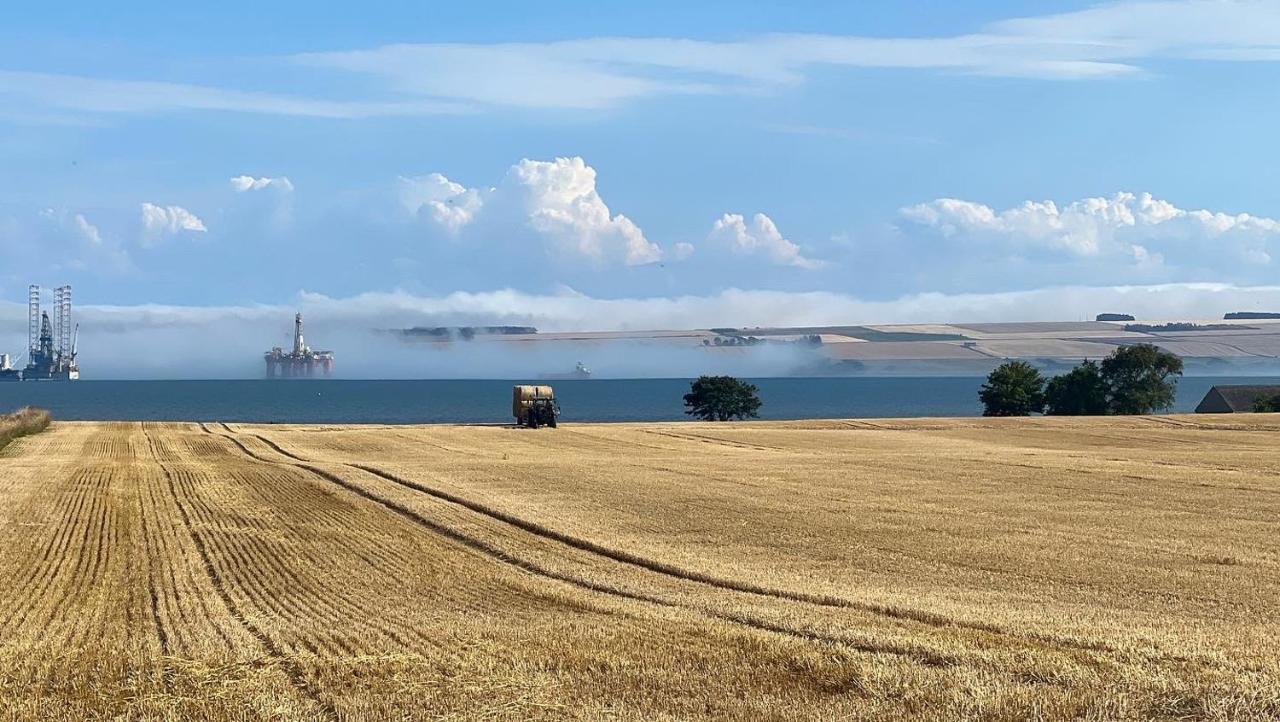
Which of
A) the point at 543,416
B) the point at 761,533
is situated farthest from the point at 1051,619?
the point at 543,416

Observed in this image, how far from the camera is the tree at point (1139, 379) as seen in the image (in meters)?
113

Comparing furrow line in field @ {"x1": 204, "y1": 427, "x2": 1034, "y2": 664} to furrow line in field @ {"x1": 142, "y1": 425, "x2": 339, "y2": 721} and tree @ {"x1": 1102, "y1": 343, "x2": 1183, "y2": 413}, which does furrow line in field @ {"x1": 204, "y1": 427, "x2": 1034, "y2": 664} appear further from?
tree @ {"x1": 1102, "y1": 343, "x2": 1183, "y2": 413}

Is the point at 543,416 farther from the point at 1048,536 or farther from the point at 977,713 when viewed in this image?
the point at 977,713

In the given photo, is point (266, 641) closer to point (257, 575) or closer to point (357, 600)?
point (357, 600)

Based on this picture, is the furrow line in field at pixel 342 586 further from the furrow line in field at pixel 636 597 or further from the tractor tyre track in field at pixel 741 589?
the tractor tyre track in field at pixel 741 589

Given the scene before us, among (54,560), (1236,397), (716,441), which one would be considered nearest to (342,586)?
(54,560)

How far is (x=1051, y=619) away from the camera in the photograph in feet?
58.2

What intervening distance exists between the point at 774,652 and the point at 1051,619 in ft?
14.3

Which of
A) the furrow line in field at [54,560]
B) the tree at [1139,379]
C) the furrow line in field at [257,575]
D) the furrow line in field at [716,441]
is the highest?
the tree at [1139,379]

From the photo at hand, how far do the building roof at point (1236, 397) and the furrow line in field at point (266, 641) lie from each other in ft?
334

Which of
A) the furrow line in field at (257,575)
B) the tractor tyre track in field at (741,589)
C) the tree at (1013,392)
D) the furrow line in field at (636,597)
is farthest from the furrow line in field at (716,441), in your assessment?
the tree at (1013,392)

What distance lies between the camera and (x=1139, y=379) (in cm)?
11419

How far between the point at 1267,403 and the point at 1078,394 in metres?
14.1

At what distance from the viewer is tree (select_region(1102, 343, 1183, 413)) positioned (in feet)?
371
